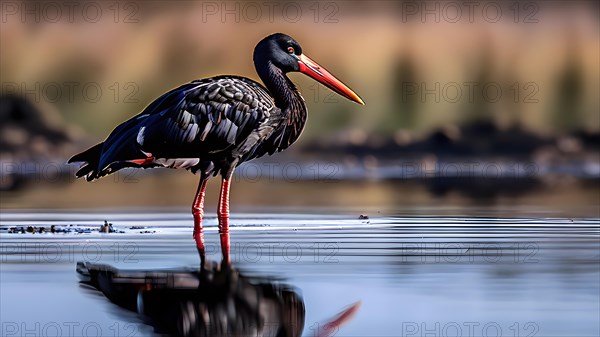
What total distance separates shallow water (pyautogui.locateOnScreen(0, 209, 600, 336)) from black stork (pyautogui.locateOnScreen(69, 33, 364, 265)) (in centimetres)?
61

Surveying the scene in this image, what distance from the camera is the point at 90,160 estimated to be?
43.4 ft

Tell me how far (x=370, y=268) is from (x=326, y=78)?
6253 millimetres

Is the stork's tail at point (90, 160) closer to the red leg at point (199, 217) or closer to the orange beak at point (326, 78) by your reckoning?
the red leg at point (199, 217)

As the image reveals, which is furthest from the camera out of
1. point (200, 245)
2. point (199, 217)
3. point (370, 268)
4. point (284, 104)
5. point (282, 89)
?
point (282, 89)

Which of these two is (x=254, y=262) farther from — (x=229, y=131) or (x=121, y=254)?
(x=229, y=131)

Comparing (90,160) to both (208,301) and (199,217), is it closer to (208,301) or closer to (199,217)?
(199,217)

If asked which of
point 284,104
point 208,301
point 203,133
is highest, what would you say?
point 284,104

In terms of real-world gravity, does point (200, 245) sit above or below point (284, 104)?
below

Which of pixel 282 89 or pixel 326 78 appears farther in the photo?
pixel 326 78

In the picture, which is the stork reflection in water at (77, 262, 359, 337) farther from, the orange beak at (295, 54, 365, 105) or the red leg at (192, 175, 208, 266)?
the orange beak at (295, 54, 365, 105)

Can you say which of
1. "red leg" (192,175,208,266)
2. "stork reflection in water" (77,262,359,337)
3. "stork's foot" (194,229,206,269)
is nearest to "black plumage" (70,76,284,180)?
"red leg" (192,175,208,266)

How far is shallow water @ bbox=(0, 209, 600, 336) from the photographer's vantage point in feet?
21.4

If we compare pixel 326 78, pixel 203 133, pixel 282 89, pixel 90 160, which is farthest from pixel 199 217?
pixel 326 78

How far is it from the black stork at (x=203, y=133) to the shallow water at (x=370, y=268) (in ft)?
2.00
